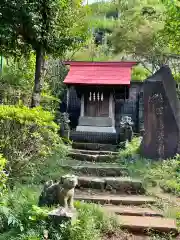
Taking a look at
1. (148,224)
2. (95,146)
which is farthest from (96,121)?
(148,224)

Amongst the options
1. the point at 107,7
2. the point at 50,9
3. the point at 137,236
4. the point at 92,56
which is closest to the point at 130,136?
the point at 50,9

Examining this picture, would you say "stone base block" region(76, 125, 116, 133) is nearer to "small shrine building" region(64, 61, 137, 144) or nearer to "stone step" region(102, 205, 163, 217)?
"small shrine building" region(64, 61, 137, 144)

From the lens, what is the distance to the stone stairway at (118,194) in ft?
16.0

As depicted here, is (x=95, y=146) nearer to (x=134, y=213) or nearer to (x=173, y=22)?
→ (x=173, y=22)

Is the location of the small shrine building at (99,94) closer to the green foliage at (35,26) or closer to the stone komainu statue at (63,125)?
the stone komainu statue at (63,125)

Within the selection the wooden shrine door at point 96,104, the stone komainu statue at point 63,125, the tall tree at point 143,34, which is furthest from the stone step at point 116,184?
the tall tree at point 143,34

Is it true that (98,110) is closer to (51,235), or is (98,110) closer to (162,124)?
(162,124)

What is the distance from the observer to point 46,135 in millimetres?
6988

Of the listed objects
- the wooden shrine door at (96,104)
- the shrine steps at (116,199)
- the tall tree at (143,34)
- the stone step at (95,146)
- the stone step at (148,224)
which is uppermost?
the tall tree at (143,34)

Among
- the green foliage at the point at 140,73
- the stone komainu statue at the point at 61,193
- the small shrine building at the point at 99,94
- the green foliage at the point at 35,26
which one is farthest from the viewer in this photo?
A: the green foliage at the point at 140,73

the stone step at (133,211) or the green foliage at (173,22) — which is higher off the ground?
the green foliage at (173,22)

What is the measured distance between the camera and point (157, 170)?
7453mm

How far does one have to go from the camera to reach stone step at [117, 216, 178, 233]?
15.4 ft

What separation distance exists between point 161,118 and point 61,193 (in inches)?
193
